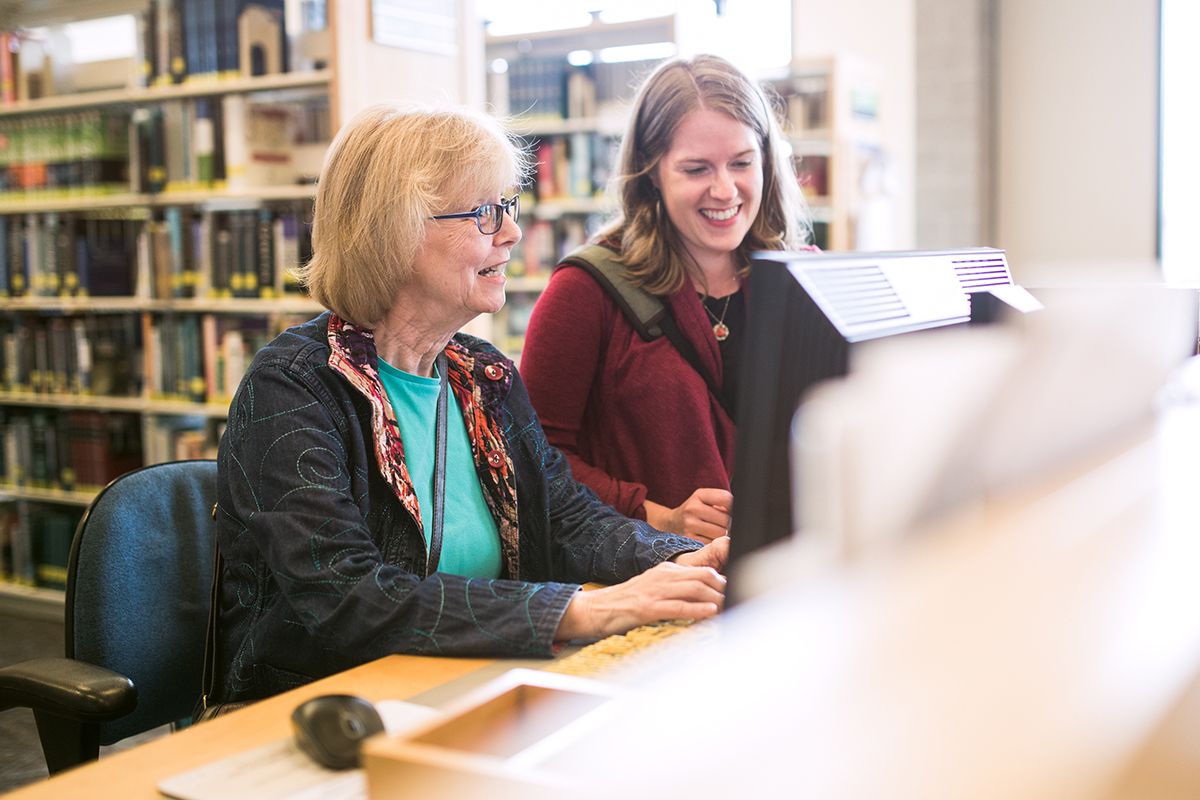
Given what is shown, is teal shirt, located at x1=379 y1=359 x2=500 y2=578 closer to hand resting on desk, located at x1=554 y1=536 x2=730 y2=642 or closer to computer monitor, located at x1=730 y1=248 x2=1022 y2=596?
hand resting on desk, located at x1=554 y1=536 x2=730 y2=642

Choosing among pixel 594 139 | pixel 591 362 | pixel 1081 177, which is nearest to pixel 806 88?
pixel 594 139

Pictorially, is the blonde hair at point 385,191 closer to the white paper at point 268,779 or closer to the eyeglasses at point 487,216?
the eyeglasses at point 487,216

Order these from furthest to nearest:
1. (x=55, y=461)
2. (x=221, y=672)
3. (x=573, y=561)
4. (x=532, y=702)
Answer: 1. (x=55, y=461)
2. (x=573, y=561)
3. (x=221, y=672)
4. (x=532, y=702)

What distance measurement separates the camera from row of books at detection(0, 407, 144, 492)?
13.1ft

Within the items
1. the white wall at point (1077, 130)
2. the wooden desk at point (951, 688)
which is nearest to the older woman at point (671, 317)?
the wooden desk at point (951, 688)

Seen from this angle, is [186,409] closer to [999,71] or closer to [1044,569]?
[1044,569]

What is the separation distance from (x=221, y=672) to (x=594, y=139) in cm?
397

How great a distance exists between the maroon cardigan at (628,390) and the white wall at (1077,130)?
4.02 m

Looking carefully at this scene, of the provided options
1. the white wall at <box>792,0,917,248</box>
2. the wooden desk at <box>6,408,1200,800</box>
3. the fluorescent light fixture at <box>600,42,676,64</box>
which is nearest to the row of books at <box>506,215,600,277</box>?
the fluorescent light fixture at <box>600,42,676,64</box>

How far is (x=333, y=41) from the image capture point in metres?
3.18

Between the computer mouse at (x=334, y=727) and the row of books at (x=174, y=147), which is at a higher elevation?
the row of books at (x=174, y=147)

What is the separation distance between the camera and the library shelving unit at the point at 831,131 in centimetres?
477

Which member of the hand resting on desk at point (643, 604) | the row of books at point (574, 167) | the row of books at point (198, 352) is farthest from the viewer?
the row of books at point (574, 167)

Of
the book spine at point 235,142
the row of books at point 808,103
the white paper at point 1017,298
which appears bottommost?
the white paper at point 1017,298
